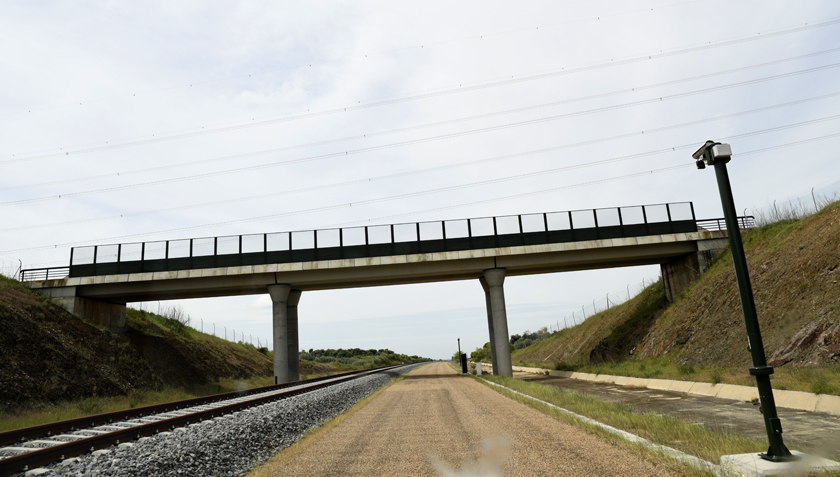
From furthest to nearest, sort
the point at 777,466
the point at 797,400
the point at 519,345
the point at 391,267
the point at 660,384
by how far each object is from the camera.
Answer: the point at 519,345 → the point at 391,267 → the point at 660,384 → the point at 797,400 → the point at 777,466

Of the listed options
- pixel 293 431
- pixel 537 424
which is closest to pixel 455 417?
pixel 537 424

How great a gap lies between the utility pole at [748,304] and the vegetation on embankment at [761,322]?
766cm

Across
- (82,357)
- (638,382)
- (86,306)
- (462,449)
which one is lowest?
(638,382)

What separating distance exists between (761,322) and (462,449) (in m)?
17.5

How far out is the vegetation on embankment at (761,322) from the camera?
1567 centimetres

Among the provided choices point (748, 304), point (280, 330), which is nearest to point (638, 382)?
point (748, 304)

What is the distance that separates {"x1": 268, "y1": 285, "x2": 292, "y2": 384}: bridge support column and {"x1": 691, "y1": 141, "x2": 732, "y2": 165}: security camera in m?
32.3

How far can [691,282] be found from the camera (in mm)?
33344

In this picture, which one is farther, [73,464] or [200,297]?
[200,297]

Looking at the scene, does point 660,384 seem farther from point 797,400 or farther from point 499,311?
point 499,311

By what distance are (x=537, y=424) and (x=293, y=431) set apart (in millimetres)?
6153

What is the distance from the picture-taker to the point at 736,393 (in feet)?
51.3

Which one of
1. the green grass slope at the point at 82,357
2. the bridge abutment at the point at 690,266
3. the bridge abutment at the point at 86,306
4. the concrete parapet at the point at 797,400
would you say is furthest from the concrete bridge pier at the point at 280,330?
the concrete parapet at the point at 797,400

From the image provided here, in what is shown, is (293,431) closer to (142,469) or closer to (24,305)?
(142,469)
